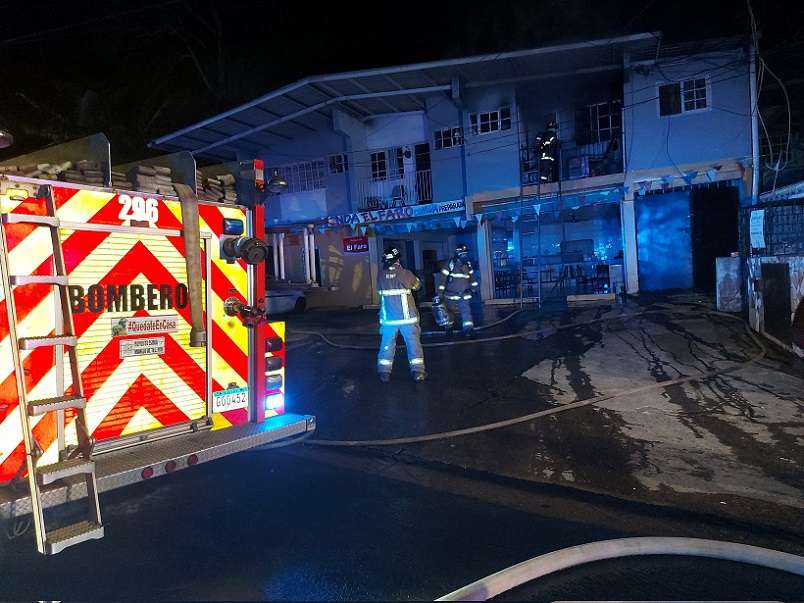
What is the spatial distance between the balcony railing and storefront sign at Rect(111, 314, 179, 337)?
48.4 ft

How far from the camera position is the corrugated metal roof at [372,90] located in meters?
14.1

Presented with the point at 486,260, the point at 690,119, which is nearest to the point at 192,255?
the point at 486,260

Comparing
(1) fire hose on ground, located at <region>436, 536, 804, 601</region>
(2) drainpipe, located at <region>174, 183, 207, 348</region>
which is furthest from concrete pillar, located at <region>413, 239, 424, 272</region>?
(1) fire hose on ground, located at <region>436, 536, 804, 601</region>

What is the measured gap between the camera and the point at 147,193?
10.9 ft

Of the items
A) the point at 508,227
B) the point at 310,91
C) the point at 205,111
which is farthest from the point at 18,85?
the point at 508,227

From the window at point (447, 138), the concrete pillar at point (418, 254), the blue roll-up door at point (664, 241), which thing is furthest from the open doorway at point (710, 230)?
the concrete pillar at point (418, 254)

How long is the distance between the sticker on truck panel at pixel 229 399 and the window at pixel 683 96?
14.2 metres

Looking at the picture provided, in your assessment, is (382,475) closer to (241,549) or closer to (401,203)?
(241,549)

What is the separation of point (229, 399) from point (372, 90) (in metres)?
14.8

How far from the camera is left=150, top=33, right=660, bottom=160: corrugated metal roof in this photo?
14102 millimetres

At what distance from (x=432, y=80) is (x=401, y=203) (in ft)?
13.3

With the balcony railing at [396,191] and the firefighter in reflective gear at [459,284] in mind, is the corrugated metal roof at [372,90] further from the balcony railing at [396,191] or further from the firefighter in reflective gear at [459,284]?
the firefighter in reflective gear at [459,284]

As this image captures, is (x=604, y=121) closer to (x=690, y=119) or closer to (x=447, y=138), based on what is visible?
(x=690, y=119)

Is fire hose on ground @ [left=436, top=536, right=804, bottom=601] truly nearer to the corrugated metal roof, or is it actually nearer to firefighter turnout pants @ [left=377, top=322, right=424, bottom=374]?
firefighter turnout pants @ [left=377, top=322, right=424, bottom=374]
